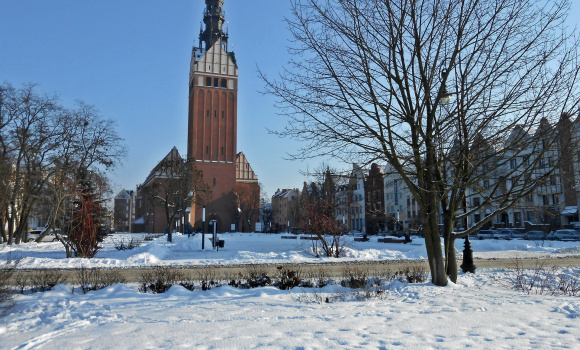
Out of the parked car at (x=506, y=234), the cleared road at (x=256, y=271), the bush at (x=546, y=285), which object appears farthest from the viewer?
the parked car at (x=506, y=234)

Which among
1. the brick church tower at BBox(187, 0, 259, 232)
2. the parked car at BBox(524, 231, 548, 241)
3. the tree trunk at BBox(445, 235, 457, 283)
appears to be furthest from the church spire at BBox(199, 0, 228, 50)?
the tree trunk at BBox(445, 235, 457, 283)

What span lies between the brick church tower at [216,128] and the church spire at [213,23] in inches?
296

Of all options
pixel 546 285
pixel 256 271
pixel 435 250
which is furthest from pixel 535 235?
pixel 435 250

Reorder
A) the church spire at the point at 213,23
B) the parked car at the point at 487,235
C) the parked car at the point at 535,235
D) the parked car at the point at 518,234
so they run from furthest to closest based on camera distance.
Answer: the church spire at the point at 213,23
the parked car at the point at 487,235
the parked car at the point at 518,234
the parked car at the point at 535,235

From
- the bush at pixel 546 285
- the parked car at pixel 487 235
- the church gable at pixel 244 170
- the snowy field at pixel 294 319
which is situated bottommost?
the bush at pixel 546 285

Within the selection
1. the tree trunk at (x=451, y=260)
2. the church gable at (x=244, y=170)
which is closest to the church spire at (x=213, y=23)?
the church gable at (x=244, y=170)

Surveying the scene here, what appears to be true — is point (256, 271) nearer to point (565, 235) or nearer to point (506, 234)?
point (565, 235)

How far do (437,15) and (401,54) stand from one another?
971 mm

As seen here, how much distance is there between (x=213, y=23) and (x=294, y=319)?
→ 77.3 meters

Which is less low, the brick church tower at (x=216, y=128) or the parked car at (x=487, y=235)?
the brick church tower at (x=216, y=128)

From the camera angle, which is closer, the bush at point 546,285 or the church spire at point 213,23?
the bush at point 546,285

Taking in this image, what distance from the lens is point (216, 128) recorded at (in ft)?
219

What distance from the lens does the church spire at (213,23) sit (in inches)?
2960

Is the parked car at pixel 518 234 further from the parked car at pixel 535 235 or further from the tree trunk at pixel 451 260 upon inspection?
the tree trunk at pixel 451 260
